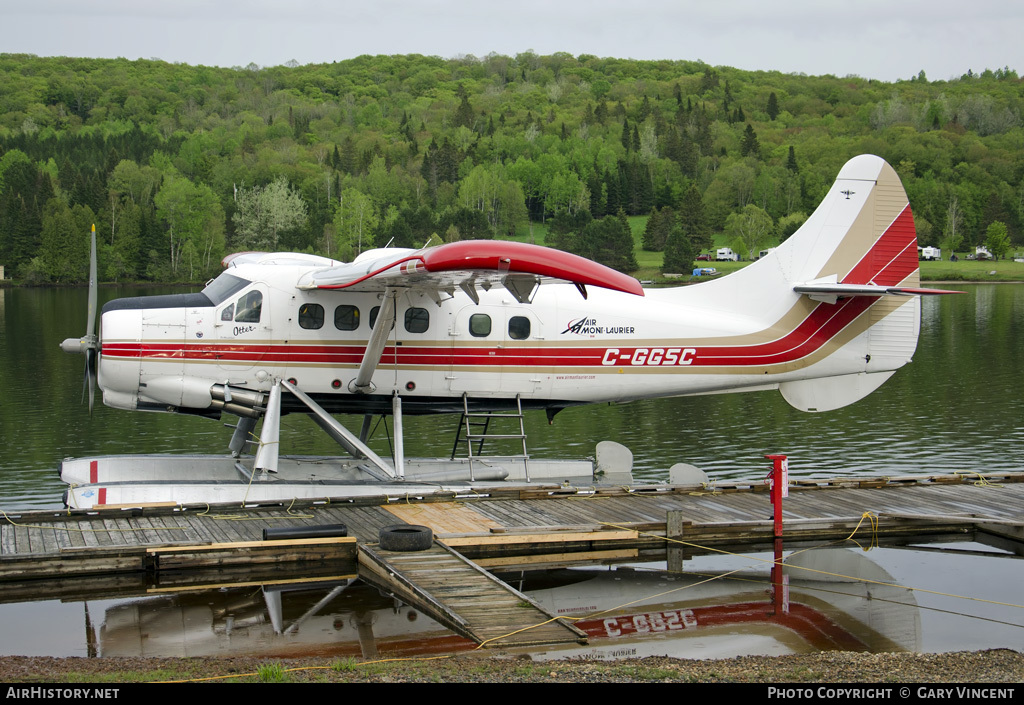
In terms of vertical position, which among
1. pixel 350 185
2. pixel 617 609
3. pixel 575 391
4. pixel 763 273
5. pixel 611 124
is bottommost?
pixel 617 609

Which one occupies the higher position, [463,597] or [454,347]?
[454,347]

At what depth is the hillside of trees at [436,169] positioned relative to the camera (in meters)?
89.6

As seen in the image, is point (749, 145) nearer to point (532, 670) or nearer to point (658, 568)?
point (658, 568)

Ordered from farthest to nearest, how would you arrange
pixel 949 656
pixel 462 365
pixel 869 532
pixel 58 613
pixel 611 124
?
pixel 611 124 → pixel 462 365 → pixel 869 532 → pixel 58 613 → pixel 949 656

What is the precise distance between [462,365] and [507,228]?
321 ft

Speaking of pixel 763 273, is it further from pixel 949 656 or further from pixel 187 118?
pixel 187 118

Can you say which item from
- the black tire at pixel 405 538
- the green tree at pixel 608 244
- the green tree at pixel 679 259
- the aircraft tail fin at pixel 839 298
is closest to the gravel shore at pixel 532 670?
the black tire at pixel 405 538

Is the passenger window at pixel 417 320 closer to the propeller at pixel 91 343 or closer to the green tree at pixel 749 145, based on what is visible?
the propeller at pixel 91 343

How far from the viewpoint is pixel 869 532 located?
1221cm

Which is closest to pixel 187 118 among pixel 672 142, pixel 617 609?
pixel 672 142

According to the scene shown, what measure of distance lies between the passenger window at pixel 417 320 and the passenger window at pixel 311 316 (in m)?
1.11

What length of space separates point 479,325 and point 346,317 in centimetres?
173

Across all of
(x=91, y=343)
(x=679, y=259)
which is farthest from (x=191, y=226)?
(x=91, y=343)

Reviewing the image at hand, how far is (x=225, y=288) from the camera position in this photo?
1316 centimetres
